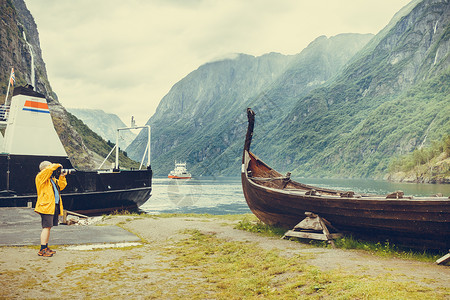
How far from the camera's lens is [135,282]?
7133 mm

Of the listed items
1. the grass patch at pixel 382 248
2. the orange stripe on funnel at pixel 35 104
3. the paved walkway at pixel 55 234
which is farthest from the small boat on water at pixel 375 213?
the orange stripe on funnel at pixel 35 104

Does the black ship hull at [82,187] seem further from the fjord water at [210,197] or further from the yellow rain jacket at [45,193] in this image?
the yellow rain jacket at [45,193]

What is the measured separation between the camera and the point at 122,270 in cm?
802

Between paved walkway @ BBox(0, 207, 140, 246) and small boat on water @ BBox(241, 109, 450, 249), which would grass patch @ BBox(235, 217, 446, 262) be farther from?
paved walkway @ BBox(0, 207, 140, 246)

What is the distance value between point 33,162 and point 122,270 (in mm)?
17237

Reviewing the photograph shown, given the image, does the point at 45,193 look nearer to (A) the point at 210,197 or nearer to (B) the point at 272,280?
(B) the point at 272,280

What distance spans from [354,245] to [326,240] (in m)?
0.74

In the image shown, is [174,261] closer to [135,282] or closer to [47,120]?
[135,282]

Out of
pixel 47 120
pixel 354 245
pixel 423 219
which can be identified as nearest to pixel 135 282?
pixel 354 245

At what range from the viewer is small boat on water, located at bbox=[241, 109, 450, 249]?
27.8 feet

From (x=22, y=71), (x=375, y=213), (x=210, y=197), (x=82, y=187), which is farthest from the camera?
(x=22, y=71)

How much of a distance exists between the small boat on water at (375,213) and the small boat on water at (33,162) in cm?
1540

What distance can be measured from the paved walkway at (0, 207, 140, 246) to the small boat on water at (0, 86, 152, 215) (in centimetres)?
678

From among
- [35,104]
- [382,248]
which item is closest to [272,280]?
[382,248]
